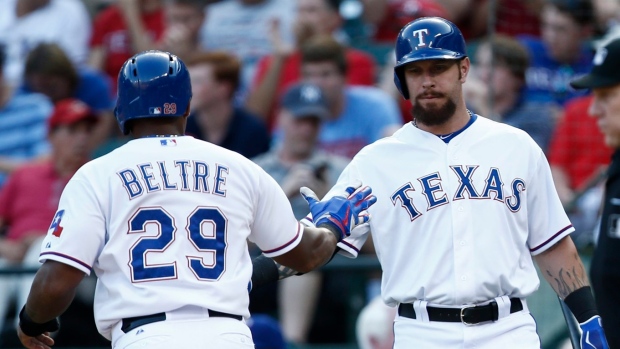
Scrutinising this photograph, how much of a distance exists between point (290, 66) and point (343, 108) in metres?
0.92

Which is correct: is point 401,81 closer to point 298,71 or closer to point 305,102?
point 305,102

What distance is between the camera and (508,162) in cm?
483

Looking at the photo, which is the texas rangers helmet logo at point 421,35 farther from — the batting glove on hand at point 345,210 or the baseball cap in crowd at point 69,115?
the baseball cap in crowd at point 69,115

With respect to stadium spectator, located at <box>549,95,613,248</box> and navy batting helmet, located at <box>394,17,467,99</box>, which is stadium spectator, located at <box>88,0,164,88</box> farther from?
navy batting helmet, located at <box>394,17,467,99</box>

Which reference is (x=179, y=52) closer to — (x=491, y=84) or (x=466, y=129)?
(x=491, y=84)

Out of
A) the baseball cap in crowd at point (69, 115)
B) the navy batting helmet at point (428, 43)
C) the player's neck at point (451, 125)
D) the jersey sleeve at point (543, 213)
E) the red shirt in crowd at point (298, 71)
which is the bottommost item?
the jersey sleeve at point (543, 213)

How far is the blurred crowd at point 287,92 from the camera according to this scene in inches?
303

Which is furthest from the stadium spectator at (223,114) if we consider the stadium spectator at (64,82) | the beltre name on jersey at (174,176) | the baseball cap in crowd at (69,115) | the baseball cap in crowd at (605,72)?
the beltre name on jersey at (174,176)

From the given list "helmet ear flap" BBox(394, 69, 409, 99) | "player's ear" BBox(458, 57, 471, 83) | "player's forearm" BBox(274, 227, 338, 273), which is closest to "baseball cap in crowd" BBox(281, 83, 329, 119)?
"helmet ear flap" BBox(394, 69, 409, 99)

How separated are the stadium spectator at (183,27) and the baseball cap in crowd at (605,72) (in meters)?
4.34

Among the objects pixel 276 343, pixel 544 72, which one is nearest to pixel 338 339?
pixel 276 343

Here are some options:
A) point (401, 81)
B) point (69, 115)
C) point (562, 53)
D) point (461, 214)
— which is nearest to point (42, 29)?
point (69, 115)

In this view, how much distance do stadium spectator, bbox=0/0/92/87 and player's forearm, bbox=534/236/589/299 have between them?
19.7 ft

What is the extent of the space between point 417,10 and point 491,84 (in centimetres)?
168
